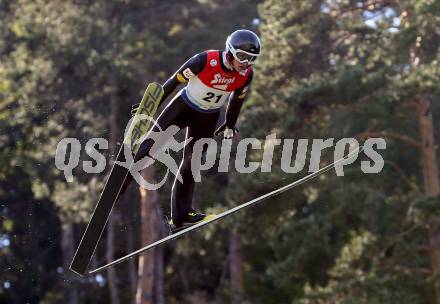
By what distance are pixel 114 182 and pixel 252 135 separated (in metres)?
9.17

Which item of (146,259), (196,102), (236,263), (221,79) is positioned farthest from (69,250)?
(221,79)

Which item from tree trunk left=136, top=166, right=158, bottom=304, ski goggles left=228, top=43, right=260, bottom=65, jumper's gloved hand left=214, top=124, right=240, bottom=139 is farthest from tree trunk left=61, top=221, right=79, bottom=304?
ski goggles left=228, top=43, right=260, bottom=65

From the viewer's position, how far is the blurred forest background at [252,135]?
16922 millimetres

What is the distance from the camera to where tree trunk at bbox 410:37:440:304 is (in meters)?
18.3

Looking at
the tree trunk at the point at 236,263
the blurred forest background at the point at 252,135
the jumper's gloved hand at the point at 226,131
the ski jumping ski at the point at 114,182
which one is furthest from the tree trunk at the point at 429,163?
the ski jumping ski at the point at 114,182

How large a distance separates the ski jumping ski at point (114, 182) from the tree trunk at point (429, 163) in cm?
1099

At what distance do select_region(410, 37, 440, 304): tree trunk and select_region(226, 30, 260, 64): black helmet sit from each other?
35.6 feet

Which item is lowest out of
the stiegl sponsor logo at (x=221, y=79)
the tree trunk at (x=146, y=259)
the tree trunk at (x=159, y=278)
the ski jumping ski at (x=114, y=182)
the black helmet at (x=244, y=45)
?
the tree trunk at (x=159, y=278)

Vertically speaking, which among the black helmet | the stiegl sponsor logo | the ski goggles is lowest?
the stiegl sponsor logo

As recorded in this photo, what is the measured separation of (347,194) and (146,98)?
13.4m

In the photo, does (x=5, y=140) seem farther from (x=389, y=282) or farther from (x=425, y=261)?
(x=425, y=261)

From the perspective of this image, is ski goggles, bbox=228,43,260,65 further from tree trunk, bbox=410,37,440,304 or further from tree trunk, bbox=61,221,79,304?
tree trunk, bbox=61,221,79,304

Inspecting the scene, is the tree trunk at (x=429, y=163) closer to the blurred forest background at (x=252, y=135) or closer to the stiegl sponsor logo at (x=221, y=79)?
the blurred forest background at (x=252, y=135)

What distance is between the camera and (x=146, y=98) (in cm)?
795
